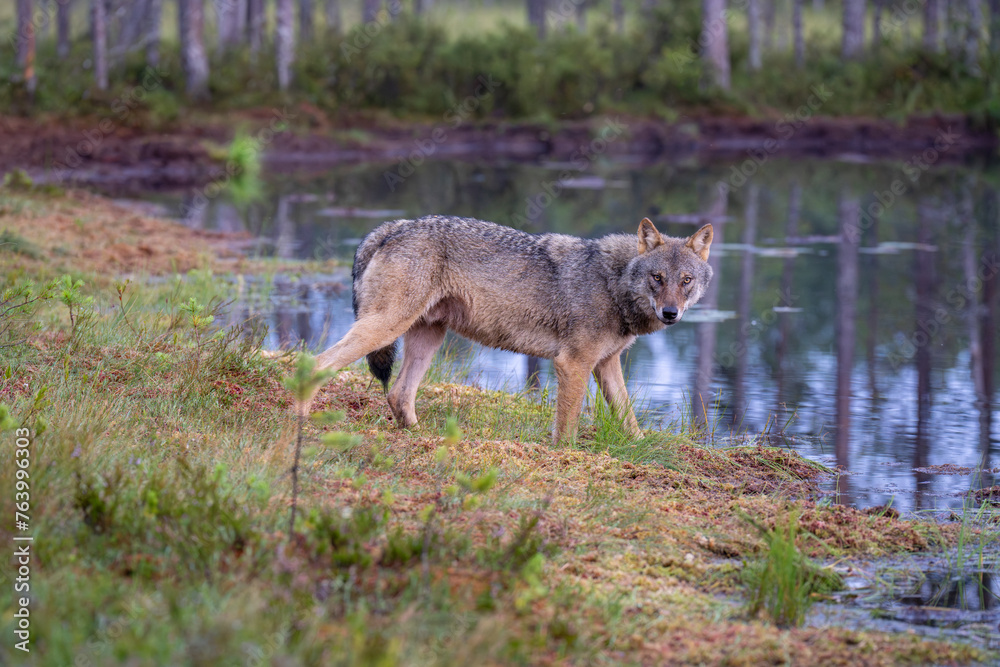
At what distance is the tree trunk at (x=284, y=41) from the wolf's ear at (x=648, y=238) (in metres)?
27.1

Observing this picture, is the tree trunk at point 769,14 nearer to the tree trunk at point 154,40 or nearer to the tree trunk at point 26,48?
the tree trunk at point 154,40

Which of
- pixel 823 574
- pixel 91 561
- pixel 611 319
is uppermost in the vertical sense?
pixel 611 319

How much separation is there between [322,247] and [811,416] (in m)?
9.58

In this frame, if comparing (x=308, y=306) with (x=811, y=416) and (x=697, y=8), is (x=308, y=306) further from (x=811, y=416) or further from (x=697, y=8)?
(x=697, y=8)

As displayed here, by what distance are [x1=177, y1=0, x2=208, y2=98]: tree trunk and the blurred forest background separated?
0.13ft

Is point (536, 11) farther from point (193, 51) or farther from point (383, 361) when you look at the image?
point (383, 361)

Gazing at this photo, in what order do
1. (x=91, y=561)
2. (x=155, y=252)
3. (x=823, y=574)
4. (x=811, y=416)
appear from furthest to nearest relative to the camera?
(x=155, y=252) → (x=811, y=416) → (x=823, y=574) → (x=91, y=561)

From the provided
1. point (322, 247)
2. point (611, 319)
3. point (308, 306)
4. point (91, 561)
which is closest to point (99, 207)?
point (322, 247)

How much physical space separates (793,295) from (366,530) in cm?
1101

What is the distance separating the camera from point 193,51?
31312mm

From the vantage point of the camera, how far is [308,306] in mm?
12820

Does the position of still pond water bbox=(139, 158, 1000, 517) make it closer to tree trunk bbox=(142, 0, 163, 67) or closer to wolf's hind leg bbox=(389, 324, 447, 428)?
wolf's hind leg bbox=(389, 324, 447, 428)

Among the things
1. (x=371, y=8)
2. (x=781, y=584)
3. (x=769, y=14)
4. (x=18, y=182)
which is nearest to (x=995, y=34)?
(x=371, y=8)

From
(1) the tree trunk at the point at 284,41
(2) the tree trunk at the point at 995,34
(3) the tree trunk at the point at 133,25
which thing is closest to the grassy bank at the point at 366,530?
(1) the tree trunk at the point at 284,41
